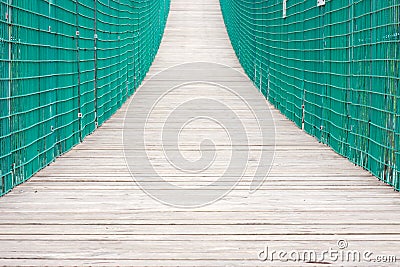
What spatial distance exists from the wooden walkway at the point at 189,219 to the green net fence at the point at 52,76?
8.0 inches

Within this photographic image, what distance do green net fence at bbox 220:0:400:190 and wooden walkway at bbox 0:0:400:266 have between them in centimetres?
24

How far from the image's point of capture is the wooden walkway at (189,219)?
2771 mm

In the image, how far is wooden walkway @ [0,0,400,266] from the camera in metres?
2.77

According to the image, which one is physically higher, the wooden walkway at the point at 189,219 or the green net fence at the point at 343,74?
the green net fence at the point at 343,74

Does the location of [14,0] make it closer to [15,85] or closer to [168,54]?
[15,85]

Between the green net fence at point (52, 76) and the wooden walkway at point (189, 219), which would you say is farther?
the green net fence at point (52, 76)
